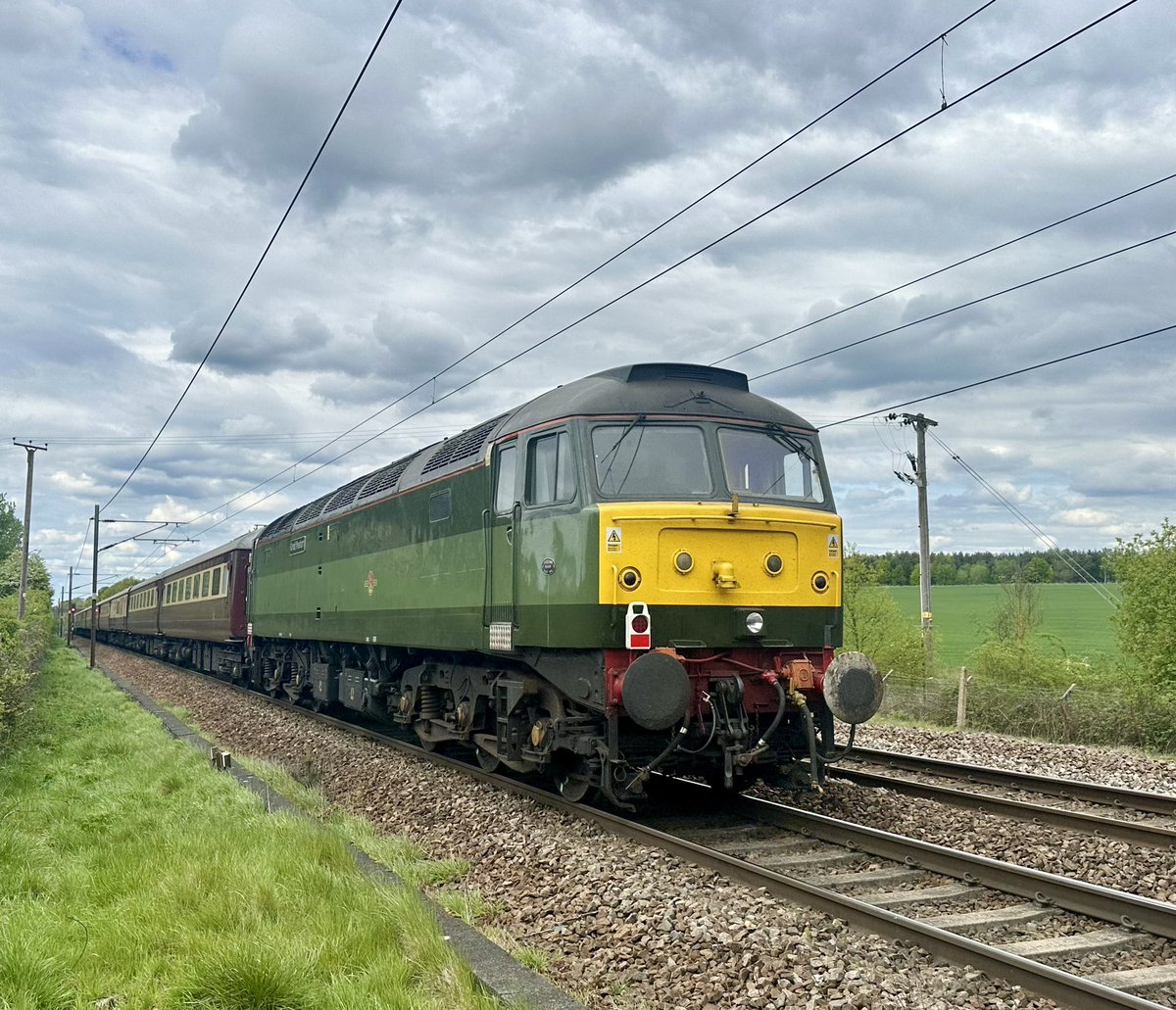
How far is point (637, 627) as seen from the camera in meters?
7.84

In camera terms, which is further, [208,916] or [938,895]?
[938,895]

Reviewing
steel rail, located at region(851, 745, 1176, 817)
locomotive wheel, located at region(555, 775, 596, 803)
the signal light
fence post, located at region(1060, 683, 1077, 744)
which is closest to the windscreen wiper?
the signal light

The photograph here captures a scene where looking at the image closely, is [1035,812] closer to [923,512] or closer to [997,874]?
[997,874]

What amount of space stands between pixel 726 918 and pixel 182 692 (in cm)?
2126

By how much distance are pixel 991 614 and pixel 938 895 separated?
37.9 meters

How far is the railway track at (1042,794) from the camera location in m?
7.70

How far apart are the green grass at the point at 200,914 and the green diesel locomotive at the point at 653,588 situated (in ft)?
5.92

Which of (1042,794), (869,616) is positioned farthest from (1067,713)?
(869,616)

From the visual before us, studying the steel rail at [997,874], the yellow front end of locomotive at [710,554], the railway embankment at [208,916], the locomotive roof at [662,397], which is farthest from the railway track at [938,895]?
the locomotive roof at [662,397]

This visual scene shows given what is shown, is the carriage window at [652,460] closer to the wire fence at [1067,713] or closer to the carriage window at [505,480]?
the carriage window at [505,480]

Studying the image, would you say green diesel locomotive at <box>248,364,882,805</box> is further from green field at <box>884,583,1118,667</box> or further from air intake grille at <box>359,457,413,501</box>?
green field at <box>884,583,1118,667</box>

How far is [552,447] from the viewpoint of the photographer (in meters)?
8.75

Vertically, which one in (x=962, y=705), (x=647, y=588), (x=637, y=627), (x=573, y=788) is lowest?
(x=962, y=705)

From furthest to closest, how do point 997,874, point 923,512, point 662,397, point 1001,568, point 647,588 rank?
1. point 1001,568
2. point 923,512
3. point 662,397
4. point 647,588
5. point 997,874
